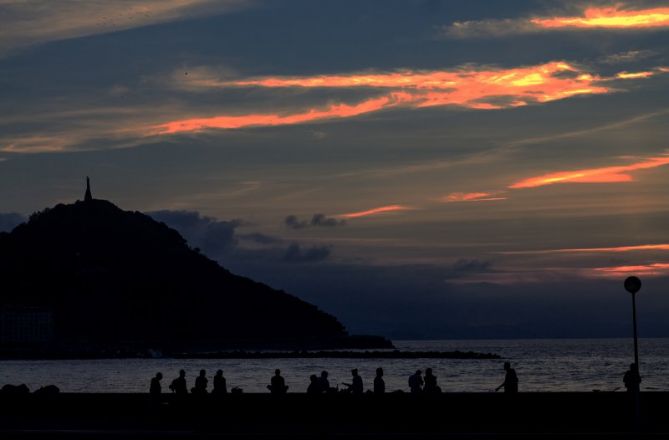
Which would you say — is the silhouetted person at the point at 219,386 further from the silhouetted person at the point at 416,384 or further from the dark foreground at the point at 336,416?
the silhouetted person at the point at 416,384

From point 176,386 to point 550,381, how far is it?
60.5 metres

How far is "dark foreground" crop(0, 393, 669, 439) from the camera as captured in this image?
80.3ft

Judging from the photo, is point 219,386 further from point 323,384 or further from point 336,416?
point 336,416

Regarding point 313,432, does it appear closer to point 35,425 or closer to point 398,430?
point 398,430

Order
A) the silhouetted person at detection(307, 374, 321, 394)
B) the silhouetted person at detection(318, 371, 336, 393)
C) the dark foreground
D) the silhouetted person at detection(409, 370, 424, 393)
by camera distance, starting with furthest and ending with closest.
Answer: the silhouetted person at detection(318, 371, 336, 393) < the silhouetted person at detection(307, 374, 321, 394) < the silhouetted person at detection(409, 370, 424, 393) < the dark foreground

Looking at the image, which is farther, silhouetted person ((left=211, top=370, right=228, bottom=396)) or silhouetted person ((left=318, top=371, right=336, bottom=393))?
silhouetted person ((left=318, top=371, right=336, bottom=393))

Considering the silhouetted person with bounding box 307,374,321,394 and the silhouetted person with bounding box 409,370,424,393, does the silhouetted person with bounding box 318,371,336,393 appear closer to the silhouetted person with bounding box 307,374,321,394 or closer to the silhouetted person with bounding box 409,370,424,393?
Result: the silhouetted person with bounding box 307,374,321,394

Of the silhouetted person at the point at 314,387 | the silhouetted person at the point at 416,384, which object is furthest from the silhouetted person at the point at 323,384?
the silhouetted person at the point at 416,384

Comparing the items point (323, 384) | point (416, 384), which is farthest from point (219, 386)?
point (416, 384)

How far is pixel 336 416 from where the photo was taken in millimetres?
30703

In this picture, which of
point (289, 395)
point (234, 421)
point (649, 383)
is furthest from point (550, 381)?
point (234, 421)

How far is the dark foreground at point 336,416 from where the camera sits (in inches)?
963

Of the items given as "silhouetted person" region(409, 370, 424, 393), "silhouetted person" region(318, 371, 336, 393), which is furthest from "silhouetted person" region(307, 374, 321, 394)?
"silhouetted person" region(409, 370, 424, 393)

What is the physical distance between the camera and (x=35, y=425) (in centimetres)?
2803
